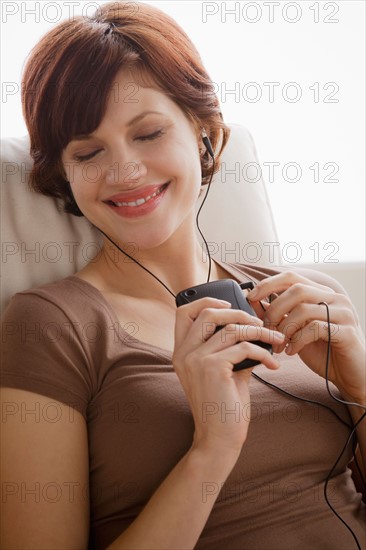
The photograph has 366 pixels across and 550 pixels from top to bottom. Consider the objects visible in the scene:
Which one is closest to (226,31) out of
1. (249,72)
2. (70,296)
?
(249,72)

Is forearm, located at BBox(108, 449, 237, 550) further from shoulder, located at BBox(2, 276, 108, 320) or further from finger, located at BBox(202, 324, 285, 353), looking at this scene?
shoulder, located at BBox(2, 276, 108, 320)

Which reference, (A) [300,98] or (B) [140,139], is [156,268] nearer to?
(B) [140,139]

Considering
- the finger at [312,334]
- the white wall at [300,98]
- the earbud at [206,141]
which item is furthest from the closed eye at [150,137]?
the white wall at [300,98]

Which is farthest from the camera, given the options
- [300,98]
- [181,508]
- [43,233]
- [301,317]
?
[300,98]

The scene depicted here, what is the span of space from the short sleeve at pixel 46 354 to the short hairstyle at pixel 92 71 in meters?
0.26

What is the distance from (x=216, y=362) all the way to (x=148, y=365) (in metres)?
0.14

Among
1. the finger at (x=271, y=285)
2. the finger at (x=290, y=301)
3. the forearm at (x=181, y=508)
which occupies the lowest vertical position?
the forearm at (x=181, y=508)

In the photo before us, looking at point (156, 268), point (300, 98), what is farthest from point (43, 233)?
point (300, 98)

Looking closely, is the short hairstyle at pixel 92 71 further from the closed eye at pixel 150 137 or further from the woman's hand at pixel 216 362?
the woman's hand at pixel 216 362

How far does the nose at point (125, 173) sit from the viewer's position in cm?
107

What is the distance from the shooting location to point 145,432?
99cm

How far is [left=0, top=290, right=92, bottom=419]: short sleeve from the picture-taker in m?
0.96

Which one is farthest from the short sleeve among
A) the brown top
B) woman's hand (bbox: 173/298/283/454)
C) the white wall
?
the white wall

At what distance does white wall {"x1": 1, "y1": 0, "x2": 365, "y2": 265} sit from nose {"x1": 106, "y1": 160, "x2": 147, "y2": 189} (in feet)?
2.78
